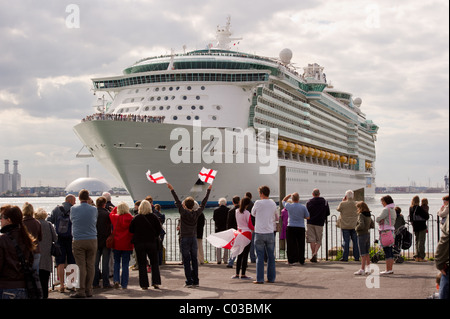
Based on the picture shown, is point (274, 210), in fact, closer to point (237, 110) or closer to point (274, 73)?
point (237, 110)

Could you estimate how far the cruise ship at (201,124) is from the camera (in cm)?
3609

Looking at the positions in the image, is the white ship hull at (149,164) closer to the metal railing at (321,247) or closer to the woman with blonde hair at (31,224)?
the metal railing at (321,247)

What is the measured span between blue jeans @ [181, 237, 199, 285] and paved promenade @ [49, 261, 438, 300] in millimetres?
200

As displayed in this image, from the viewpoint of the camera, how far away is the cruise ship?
36.1 m

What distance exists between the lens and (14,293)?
20.4 feet

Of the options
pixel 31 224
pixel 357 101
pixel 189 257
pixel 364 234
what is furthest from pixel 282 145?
pixel 357 101

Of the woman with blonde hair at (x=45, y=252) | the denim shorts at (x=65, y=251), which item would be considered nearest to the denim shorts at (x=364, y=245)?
the denim shorts at (x=65, y=251)

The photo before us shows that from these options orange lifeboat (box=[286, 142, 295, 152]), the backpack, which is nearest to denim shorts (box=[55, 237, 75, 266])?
the backpack

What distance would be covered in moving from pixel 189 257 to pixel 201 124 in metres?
29.4

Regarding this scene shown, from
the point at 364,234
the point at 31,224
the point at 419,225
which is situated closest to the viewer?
the point at 31,224

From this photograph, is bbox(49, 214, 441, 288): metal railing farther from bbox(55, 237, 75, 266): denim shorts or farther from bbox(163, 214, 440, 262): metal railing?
bbox(55, 237, 75, 266): denim shorts

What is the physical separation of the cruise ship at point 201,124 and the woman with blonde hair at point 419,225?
2370cm

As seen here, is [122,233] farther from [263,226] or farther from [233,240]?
[263,226]
